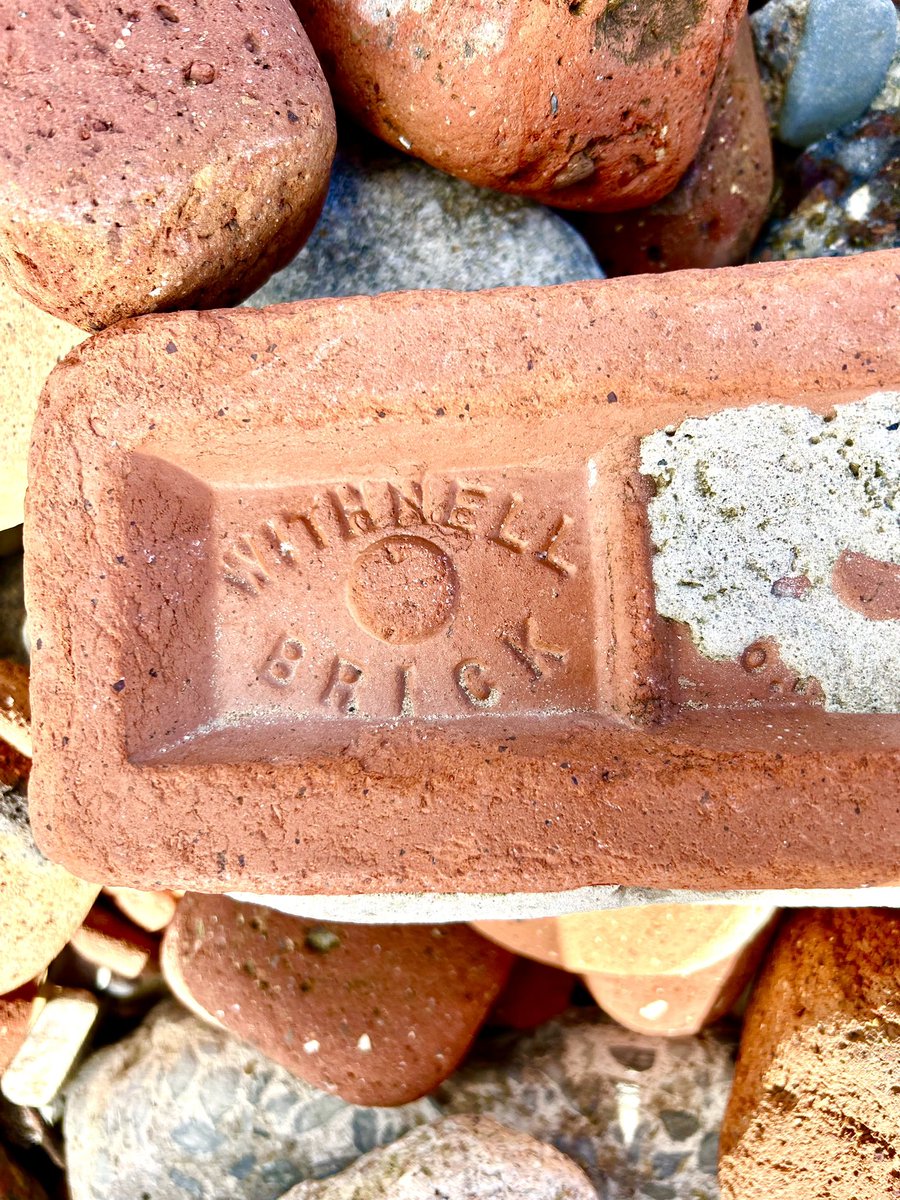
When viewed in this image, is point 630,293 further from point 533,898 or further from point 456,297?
point 533,898

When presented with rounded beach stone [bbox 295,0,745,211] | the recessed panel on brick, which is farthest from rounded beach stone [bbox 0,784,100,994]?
rounded beach stone [bbox 295,0,745,211]

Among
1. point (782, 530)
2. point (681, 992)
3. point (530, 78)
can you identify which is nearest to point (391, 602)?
point (782, 530)

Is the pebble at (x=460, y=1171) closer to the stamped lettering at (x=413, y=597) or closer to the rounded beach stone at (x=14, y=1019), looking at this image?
the rounded beach stone at (x=14, y=1019)

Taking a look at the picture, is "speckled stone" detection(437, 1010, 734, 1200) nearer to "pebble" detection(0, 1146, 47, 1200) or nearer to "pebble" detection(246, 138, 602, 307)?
"pebble" detection(0, 1146, 47, 1200)

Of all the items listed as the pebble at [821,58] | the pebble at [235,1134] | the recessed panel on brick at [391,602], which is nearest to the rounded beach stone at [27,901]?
the pebble at [235,1134]

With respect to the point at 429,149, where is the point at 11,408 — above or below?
below

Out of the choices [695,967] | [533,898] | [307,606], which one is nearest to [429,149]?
[307,606]
